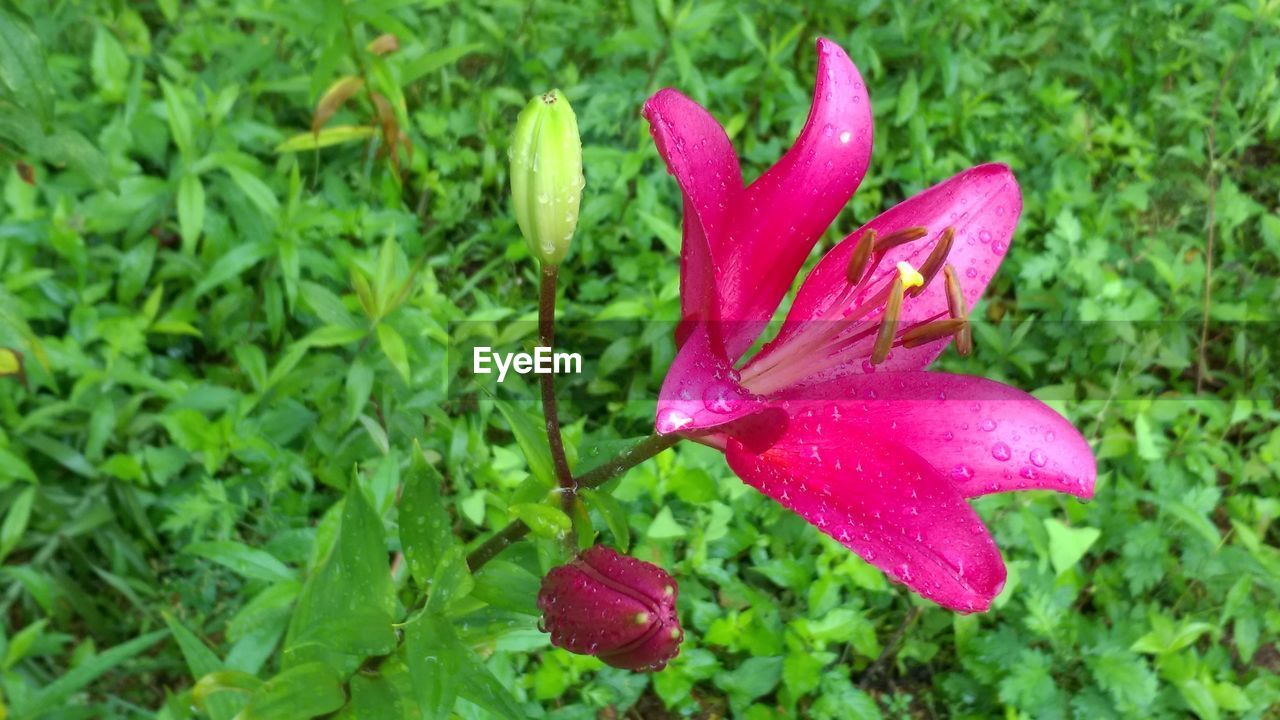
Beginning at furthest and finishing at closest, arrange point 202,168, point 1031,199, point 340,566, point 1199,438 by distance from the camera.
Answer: point 1031,199 → point 1199,438 → point 202,168 → point 340,566

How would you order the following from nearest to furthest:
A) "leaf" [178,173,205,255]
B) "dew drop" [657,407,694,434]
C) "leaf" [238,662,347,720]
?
"dew drop" [657,407,694,434] < "leaf" [238,662,347,720] < "leaf" [178,173,205,255]

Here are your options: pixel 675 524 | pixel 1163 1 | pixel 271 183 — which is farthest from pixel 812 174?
pixel 1163 1

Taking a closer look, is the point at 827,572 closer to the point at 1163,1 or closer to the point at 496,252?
the point at 496,252

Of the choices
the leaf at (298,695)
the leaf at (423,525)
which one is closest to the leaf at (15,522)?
the leaf at (298,695)

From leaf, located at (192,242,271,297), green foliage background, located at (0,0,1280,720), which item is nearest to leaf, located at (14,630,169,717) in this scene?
green foliage background, located at (0,0,1280,720)

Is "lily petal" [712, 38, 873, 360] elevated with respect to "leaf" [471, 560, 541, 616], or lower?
elevated

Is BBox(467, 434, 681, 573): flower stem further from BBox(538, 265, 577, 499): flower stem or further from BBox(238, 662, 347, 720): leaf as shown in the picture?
BBox(238, 662, 347, 720): leaf
